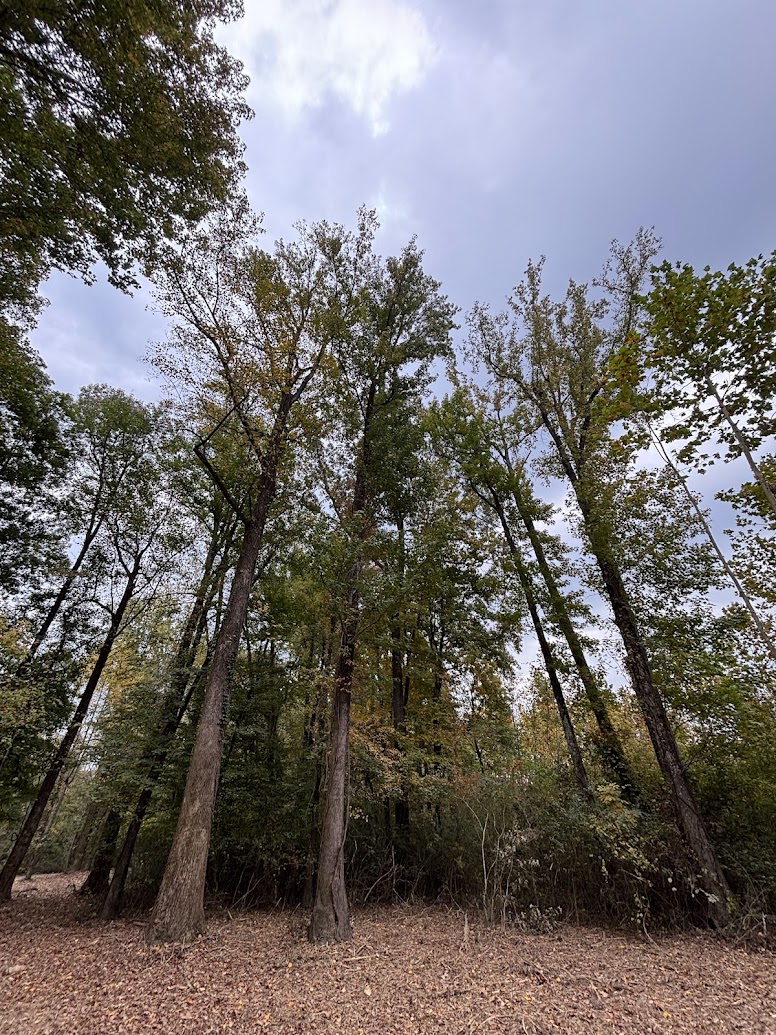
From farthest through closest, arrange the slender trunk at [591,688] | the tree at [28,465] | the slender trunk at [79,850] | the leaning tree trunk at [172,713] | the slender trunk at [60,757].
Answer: the slender trunk at [79,850], the tree at [28,465], the slender trunk at [60,757], the leaning tree trunk at [172,713], the slender trunk at [591,688]

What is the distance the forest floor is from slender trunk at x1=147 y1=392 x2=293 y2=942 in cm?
29

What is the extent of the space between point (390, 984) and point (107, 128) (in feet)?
36.8

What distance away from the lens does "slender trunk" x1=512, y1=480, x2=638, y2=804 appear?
7.51 meters

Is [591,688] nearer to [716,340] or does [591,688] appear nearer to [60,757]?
[716,340]

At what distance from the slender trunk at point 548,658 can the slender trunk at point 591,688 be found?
41 centimetres

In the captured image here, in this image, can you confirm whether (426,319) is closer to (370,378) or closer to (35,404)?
(370,378)

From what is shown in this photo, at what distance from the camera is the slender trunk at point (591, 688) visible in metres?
7.51

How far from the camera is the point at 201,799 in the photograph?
5.96 metres

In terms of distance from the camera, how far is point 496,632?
10.3m

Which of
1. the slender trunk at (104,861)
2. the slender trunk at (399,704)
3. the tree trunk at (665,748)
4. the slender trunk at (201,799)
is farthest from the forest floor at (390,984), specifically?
the slender trunk at (104,861)

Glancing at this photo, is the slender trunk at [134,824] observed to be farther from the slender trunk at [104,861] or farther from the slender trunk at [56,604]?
the slender trunk at [56,604]

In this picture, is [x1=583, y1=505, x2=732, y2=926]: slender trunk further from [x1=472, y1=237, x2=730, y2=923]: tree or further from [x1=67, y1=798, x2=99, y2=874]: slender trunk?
[x1=67, y1=798, x2=99, y2=874]: slender trunk

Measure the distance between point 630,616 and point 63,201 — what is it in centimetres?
1129

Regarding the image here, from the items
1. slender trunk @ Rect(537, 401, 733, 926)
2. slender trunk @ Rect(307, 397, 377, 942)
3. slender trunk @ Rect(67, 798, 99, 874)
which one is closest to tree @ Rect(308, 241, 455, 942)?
slender trunk @ Rect(307, 397, 377, 942)
